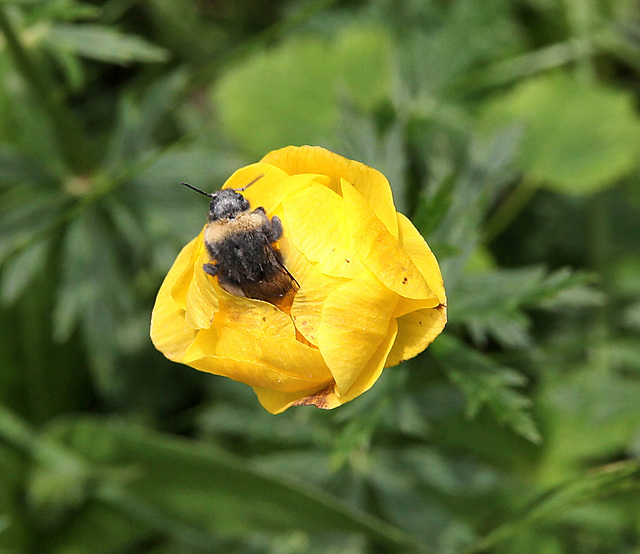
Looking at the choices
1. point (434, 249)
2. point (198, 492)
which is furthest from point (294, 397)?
point (198, 492)

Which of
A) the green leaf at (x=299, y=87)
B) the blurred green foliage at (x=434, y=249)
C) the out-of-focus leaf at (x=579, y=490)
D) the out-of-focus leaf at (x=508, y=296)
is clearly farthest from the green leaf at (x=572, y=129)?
the out-of-focus leaf at (x=579, y=490)

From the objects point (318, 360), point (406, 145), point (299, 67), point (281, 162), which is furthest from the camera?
point (299, 67)

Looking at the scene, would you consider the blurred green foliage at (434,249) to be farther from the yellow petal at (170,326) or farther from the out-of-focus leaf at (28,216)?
the yellow petal at (170,326)

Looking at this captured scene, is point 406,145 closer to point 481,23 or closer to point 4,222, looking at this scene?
point 481,23

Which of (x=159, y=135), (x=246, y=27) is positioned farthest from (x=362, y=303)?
(x=246, y=27)

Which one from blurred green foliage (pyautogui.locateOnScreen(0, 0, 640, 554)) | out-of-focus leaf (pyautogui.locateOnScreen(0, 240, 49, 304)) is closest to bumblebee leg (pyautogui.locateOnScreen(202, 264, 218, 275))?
blurred green foliage (pyautogui.locateOnScreen(0, 0, 640, 554))

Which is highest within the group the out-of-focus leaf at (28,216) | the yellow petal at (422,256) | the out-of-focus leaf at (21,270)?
the yellow petal at (422,256)
